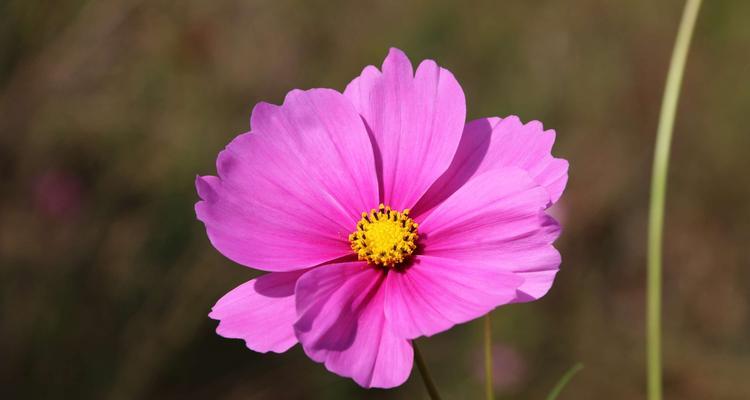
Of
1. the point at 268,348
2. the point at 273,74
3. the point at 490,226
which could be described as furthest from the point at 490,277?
the point at 273,74

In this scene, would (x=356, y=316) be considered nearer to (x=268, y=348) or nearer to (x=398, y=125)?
(x=268, y=348)

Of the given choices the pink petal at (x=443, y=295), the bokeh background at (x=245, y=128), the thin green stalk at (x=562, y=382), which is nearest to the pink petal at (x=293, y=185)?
the pink petal at (x=443, y=295)

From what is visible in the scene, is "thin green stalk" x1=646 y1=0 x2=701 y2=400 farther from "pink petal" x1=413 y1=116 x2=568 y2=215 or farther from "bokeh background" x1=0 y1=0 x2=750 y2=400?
"bokeh background" x1=0 y1=0 x2=750 y2=400

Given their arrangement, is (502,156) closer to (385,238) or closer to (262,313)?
(385,238)

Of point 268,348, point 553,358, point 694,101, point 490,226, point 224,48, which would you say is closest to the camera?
point 268,348

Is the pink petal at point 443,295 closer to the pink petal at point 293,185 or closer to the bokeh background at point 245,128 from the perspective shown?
the pink petal at point 293,185

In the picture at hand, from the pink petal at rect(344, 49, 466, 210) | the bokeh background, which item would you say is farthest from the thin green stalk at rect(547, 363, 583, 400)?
the bokeh background

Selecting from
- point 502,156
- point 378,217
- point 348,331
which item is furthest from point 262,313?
point 502,156
